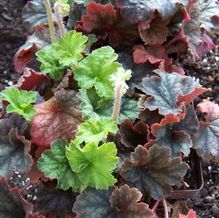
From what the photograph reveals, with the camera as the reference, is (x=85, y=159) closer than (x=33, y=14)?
Yes

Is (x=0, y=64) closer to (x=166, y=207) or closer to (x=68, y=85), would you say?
(x=68, y=85)

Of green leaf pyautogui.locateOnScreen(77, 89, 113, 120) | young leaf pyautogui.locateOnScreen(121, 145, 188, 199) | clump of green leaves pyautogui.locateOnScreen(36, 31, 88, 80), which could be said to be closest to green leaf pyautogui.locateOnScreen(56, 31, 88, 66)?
clump of green leaves pyautogui.locateOnScreen(36, 31, 88, 80)

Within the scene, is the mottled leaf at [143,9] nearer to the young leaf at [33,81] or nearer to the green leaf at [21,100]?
the young leaf at [33,81]

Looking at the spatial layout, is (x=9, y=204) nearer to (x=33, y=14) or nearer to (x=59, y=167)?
(x=59, y=167)

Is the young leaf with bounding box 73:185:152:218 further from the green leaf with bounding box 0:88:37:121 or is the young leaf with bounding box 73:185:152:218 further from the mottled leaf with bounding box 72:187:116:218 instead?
the green leaf with bounding box 0:88:37:121

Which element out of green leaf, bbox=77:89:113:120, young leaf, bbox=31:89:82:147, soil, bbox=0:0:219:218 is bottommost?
soil, bbox=0:0:219:218

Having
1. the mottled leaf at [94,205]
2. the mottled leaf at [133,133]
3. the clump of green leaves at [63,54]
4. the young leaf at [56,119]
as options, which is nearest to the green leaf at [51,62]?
the clump of green leaves at [63,54]

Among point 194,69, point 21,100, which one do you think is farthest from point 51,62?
point 194,69
